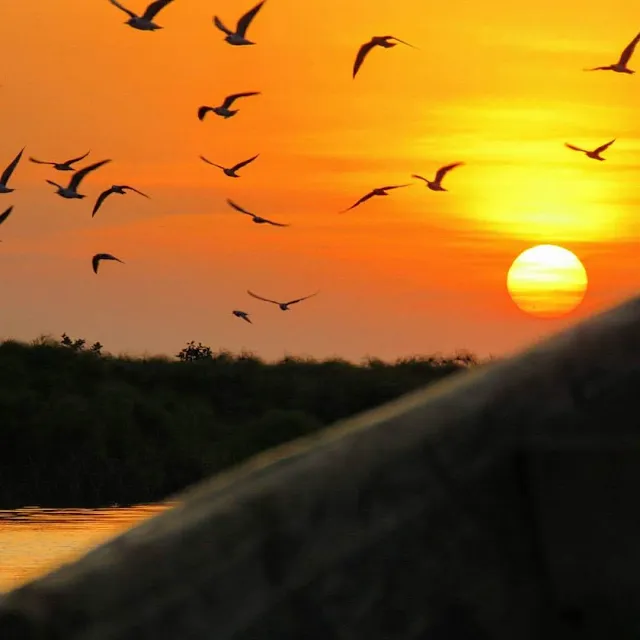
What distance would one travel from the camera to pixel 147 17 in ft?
104

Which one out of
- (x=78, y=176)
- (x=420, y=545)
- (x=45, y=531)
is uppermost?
(x=78, y=176)

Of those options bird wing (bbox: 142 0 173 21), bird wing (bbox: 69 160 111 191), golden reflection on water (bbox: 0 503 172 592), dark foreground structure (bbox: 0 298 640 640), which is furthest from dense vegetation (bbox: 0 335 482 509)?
dark foreground structure (bbox: 0 298 640 640)

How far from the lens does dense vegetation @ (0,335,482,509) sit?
37.3 meters

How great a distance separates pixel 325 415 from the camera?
141 ft

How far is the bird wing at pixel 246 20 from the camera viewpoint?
3278 cm

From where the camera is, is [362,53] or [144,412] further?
[144,412]

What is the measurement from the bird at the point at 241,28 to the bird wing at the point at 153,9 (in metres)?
1.40

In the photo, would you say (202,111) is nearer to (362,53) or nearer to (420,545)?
(362,53)

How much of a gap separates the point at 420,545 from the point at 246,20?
32446 millimetres

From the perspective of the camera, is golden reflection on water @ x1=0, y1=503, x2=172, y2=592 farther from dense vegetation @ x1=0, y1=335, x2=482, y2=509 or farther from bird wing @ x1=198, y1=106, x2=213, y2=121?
bird wing @ x1=198, y1=106, x2=213, y2=121

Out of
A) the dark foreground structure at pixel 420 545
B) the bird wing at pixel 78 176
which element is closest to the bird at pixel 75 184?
the bird wing at pixel 78 176


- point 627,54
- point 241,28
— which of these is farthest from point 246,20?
point 627,54

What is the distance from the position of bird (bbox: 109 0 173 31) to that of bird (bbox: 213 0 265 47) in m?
1.40

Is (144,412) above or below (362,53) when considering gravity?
below
